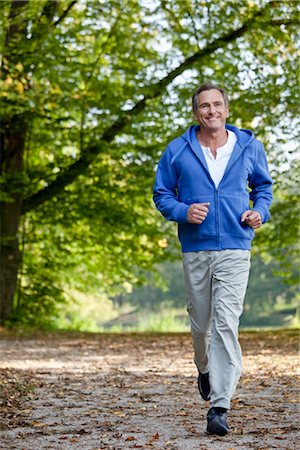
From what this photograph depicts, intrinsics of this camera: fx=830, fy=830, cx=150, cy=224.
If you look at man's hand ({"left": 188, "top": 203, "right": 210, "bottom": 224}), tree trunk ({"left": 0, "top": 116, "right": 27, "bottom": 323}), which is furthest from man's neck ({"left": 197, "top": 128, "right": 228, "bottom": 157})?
tree trunk ({"left": 0, "top": 116, "right": 27, "bottom": 323})

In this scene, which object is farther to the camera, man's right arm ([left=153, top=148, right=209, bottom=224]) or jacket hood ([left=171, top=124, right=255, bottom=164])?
jacket hood ([left=171, top=124, right=255, bottom=164])

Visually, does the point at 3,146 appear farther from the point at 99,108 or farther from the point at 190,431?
the point at 190,431

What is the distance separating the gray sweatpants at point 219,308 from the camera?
4.94 metres

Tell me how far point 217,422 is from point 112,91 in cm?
1213

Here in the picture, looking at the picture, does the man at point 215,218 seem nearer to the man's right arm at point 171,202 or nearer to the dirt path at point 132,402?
the man's right arm at point 171,202

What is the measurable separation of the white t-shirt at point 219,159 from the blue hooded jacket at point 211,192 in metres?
0.04

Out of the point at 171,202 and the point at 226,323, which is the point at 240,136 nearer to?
the point at 171,202

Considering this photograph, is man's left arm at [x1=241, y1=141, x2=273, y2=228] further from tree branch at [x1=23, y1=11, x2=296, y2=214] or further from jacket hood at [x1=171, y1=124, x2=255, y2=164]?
tree branch at [x1=23, y1=11, x2=296, y2=214]

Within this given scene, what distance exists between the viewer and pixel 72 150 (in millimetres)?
19750

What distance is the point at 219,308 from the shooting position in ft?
16.5

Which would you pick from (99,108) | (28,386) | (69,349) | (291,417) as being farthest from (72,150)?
(291,417)

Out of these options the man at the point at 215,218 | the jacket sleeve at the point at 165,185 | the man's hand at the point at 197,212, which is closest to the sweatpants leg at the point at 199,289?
the man at the point at 215,218

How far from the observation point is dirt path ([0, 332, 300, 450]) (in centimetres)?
475

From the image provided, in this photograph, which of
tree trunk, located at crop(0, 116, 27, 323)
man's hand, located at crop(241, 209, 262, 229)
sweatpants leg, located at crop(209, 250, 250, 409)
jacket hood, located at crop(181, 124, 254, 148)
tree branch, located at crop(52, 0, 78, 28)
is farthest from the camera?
tree trunk, located at crop(0, 116, 27, 323)
